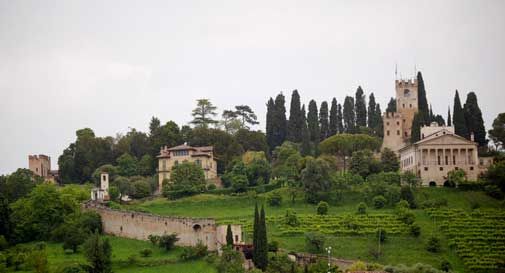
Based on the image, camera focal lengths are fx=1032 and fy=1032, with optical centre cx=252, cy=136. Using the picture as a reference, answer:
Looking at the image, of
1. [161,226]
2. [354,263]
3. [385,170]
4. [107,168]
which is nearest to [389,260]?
[354,263]

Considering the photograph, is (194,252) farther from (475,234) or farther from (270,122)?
(270,122)

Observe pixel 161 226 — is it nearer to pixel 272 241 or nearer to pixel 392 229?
pixel 272 241

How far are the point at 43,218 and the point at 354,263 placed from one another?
1051 inches

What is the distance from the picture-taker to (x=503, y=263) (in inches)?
2726

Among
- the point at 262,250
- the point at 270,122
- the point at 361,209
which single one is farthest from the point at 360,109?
the point at 262,250

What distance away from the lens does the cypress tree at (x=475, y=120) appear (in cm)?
9719

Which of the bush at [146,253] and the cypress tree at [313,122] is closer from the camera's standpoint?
the bush at [146,253]

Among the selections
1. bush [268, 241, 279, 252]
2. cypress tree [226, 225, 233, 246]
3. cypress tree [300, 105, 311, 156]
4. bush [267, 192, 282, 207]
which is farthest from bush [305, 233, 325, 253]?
cypress tree [300, 105, 311, 156]

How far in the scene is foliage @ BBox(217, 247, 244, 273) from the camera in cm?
6362

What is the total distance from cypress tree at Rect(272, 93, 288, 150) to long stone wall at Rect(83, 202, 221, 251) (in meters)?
30.7

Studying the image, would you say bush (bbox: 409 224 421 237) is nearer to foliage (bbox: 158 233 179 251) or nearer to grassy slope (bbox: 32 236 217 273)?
grassy slope (bbox: 32 236 217 273)

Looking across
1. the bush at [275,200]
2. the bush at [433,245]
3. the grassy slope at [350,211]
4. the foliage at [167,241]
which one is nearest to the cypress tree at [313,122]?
the grassy slope at [350,211]

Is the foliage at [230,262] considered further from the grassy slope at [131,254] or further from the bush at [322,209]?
the bush at [322,209]

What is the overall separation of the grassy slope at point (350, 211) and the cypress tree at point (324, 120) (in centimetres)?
2218
